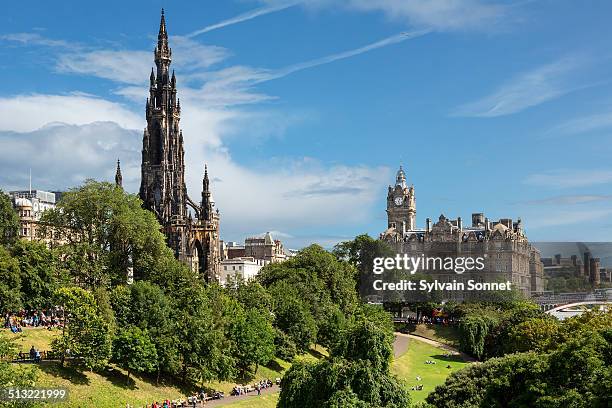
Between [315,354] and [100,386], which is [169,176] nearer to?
[315,354]

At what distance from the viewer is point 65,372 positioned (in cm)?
6444

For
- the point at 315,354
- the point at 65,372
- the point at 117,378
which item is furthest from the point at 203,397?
the point at 315,354

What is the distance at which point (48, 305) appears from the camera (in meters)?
84.8

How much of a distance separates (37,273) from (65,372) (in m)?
22.8

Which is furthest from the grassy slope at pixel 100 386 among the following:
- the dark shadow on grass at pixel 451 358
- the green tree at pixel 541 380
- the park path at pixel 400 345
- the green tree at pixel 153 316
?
the dark shadow on grass at pixel 451 358

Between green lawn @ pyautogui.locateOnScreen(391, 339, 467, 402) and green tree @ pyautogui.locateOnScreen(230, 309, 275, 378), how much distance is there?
1610cm

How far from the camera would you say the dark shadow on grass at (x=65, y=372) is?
6322cm

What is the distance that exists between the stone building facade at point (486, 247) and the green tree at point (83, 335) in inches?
4464

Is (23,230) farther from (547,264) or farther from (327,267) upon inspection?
(547,264)

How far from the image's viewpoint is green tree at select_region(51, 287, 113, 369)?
64.6m

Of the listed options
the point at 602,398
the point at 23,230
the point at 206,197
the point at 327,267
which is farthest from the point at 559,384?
the point at 23,230

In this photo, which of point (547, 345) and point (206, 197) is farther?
point (206, 197)

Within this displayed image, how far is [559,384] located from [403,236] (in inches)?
5463

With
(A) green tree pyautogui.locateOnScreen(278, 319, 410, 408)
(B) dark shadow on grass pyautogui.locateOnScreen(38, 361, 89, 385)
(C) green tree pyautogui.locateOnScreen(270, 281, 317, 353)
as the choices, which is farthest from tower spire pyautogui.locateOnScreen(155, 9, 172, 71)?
(A) green tree pyautogui.locateOnScreen(278, 319, 410, 408)
